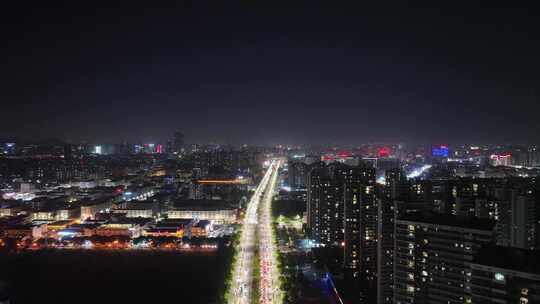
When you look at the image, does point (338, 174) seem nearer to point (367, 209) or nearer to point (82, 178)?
point (367, 209)

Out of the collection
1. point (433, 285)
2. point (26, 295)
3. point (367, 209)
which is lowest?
point (26, 295)

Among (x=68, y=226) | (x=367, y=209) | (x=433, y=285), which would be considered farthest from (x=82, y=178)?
(x=433, y=285)

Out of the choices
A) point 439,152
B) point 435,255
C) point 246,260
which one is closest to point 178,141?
point 439,152

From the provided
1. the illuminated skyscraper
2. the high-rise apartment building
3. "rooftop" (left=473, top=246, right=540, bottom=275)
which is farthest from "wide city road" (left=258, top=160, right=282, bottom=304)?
the illuminated skyscraper

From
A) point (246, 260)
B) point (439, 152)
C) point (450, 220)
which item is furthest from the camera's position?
point (439, 152)

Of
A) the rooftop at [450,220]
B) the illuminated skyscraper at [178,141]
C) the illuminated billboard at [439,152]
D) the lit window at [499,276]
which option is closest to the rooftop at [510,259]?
the lit window at [499,276]

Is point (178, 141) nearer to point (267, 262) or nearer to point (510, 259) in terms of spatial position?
point (267, 262)

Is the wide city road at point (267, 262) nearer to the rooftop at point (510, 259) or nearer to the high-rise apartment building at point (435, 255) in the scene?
the high-rise apartment building at point (435, 255)

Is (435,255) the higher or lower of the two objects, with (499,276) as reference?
lower
